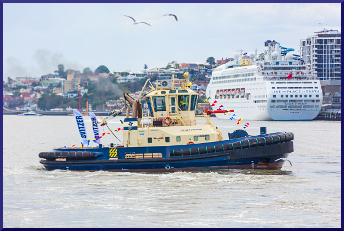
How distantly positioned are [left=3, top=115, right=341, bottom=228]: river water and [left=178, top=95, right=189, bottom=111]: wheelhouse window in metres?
3.62

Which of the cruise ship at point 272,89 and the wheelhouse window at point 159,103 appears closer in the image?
the wheelhouse window at point 159,103

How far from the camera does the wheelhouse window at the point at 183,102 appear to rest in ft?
82.5

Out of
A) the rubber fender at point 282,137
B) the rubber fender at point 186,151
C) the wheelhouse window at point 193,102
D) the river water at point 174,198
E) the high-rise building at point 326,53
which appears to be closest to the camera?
the river water at point 174,198

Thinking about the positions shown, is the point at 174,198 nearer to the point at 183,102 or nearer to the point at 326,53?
the point at 183,102

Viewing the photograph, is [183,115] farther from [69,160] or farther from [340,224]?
[340,224]

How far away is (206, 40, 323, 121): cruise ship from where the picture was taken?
9862cm

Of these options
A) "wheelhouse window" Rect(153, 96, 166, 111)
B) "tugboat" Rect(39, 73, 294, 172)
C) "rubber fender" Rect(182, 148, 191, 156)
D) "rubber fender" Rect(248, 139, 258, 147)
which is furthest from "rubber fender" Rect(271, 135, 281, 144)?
"wheelhouse window" Rect(153, 96, 166, 111)

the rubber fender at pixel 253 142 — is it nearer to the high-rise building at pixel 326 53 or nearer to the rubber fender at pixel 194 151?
the rubber fender at pixel 194 151

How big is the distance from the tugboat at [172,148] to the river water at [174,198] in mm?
503

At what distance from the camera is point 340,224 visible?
14.8 metres

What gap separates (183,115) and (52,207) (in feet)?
32.2

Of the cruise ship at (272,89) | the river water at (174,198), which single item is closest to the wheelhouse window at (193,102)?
the river water at (174,198)

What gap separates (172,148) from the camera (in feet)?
78.3

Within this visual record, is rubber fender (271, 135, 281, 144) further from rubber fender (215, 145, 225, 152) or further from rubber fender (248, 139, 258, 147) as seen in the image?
rubber fender (215, 145, 225, 152)
